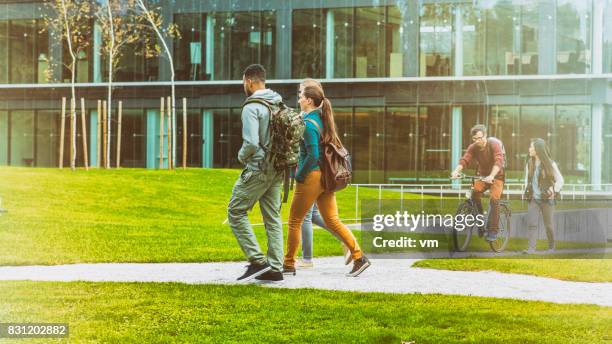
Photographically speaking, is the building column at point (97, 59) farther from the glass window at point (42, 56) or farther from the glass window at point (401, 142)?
the glass window at point (401, 142)

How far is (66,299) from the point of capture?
25.6 ft

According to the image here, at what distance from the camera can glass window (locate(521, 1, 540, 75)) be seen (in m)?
16.7

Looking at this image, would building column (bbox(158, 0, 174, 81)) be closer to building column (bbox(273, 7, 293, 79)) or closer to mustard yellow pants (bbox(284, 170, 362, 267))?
building column (bbox(273, 7, 293, 79))

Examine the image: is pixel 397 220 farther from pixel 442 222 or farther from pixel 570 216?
pixel 570 216

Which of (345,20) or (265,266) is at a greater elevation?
(345,20)

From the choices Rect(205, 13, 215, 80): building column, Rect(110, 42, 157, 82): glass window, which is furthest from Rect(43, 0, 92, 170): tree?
Rect(205, 13, 215, 80): building column

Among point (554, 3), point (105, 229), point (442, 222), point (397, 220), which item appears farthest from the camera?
point (554, 3)

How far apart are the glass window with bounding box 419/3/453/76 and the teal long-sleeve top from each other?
6884mm

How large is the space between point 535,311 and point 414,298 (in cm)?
89

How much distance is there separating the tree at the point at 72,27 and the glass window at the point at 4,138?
2.25 ft

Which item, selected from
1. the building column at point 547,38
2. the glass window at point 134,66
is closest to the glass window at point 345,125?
the building column at point 547,38

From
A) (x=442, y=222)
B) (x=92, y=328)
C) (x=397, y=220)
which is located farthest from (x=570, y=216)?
(x=92, y=328)

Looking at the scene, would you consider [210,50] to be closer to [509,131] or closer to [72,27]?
[72,27]

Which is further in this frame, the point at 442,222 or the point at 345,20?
the point at 345,20
